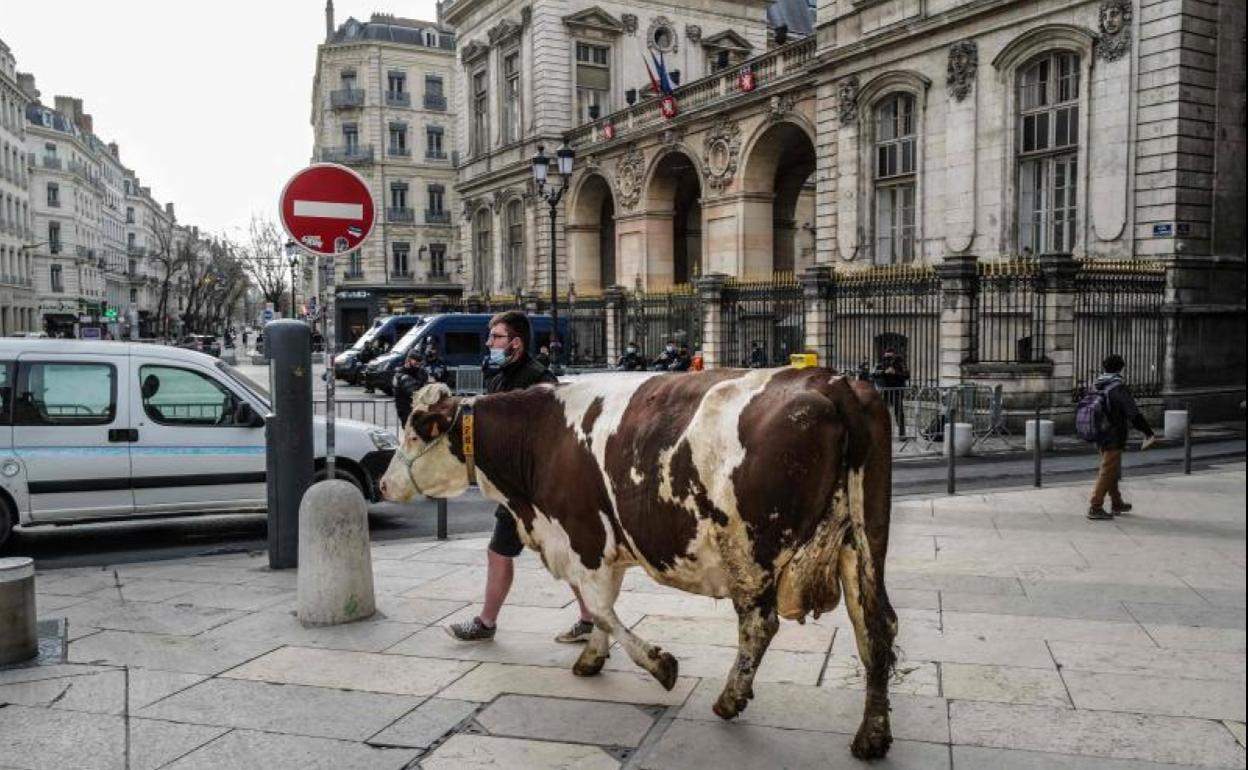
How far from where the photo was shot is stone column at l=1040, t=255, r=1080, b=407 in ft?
60.5

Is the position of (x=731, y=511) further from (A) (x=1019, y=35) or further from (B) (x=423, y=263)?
(B) (x=423, y=263)

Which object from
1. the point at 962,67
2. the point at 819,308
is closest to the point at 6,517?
the point at 819,308

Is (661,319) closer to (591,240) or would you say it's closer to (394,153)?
(591,240)

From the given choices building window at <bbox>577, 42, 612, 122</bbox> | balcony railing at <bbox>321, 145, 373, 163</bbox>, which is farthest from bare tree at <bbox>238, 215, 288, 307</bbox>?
building window at <bbox>577, 42, 612, 122</bbox>

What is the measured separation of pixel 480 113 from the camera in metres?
49.2

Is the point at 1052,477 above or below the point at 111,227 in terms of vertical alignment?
below

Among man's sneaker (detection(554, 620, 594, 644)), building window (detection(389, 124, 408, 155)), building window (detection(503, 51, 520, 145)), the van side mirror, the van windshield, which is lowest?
man's sneaker (detection(554, 620, 594, 644))

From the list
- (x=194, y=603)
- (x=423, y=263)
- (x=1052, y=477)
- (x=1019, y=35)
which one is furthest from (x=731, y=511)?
(x=423, y=263)

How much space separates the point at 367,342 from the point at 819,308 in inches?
730

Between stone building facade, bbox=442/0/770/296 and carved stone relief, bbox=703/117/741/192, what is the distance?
704 centimetres

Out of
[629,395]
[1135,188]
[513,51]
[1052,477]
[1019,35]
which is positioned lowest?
[1052,477]

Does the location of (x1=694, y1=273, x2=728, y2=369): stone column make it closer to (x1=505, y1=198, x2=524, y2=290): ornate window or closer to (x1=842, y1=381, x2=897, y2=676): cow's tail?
(x1=505, y1=198, x2=524, y2=290): ornate window

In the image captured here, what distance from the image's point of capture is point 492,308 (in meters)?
44.7

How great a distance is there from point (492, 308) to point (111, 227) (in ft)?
242
